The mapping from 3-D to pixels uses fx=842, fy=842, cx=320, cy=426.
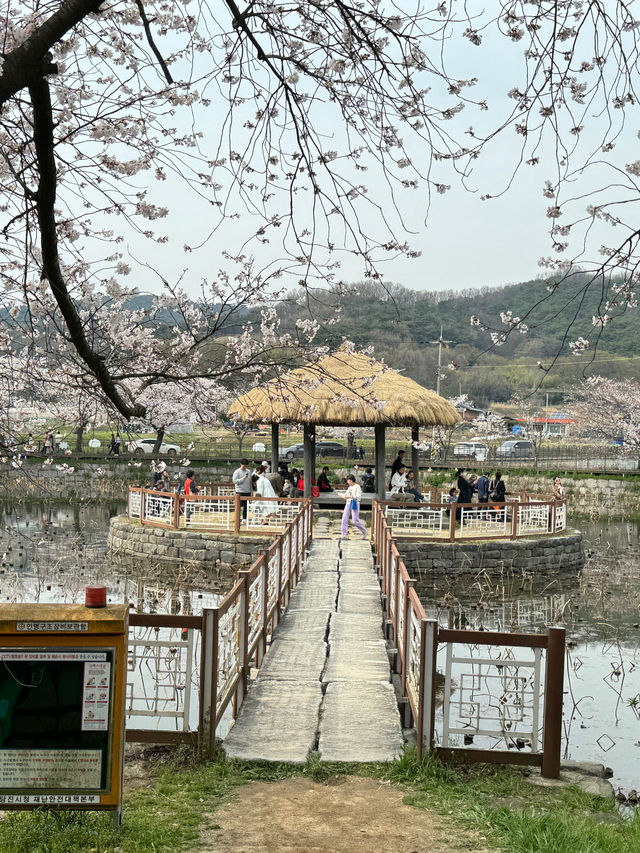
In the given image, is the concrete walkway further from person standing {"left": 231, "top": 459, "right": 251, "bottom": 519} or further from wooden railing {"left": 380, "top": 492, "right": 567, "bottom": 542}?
person standing {"left": 231, "top": 459, "right": 251, "bottom": 519}

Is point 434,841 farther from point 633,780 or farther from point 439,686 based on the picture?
point 439,686

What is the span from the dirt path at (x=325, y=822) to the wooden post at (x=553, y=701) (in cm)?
106

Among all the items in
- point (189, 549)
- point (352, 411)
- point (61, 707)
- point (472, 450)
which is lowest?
point (189, 549)

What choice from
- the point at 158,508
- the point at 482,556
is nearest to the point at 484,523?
the point at 482,556

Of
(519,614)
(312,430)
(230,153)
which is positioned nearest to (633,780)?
(230,153)

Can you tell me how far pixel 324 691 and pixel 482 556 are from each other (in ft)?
37.5

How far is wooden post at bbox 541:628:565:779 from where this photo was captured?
5262mm

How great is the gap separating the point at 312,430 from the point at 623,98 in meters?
17.3

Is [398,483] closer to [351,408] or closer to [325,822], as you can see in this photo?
[351,408]

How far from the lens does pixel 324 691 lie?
7.07 meters

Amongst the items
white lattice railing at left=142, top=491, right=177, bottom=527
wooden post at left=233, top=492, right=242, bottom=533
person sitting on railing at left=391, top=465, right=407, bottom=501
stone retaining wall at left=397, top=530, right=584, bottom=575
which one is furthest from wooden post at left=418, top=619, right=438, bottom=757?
person sitting on railing at left=391, top=465, right=407, bottom=501

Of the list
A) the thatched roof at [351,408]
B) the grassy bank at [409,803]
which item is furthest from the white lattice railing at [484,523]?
the grassy bank at [409,803]

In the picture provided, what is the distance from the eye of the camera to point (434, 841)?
4.18m

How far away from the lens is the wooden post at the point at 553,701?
17.3ft
